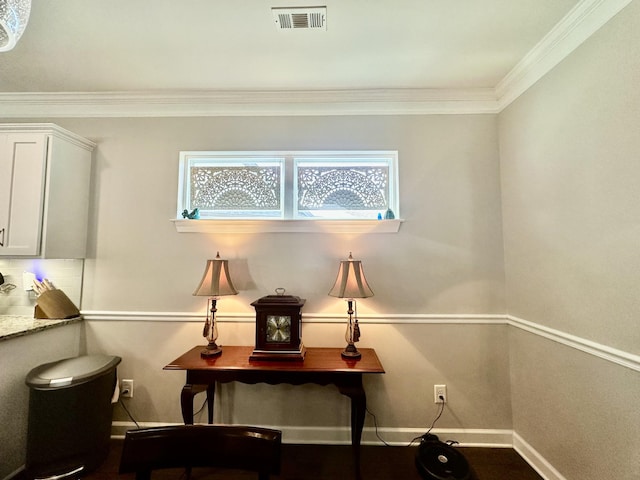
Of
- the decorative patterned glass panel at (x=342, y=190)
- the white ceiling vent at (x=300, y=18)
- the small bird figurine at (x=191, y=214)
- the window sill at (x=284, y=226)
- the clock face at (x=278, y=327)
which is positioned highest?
the white ceiling vent at (x=300, y=18)

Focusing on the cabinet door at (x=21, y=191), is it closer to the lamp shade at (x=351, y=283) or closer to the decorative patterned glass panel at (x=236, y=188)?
the decorative patterned glass panel at (x=236, y=188)

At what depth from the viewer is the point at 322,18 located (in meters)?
1.57

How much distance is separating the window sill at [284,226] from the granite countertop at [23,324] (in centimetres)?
104

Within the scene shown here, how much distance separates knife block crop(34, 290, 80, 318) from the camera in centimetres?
209

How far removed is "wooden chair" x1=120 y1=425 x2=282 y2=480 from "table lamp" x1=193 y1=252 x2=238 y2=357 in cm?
108

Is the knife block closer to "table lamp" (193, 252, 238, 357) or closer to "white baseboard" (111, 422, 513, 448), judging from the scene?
"table lamp" (193, 252, 238, 357)

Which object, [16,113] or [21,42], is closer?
[21,42]

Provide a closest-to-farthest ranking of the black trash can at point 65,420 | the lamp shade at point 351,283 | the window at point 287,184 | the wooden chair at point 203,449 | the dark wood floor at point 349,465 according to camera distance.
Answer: the wooden chair at point 203,449 < the black trash can at point 65,420 < the dark wood floor at point 349,465 < the lamp shade at point 351,283 < the window at point 287,184

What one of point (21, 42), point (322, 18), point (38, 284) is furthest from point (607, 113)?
point (38, 284)

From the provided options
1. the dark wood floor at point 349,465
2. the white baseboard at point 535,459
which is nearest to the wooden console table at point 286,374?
the dark wood floor at point 349,465

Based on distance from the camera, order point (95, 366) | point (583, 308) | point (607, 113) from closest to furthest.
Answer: point (607, 113) → point (583, 308) → point (95, 366)

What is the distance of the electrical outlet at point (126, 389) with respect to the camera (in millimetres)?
2191

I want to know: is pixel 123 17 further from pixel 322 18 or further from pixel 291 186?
pixel 291 186

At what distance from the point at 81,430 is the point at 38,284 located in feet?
3.61
